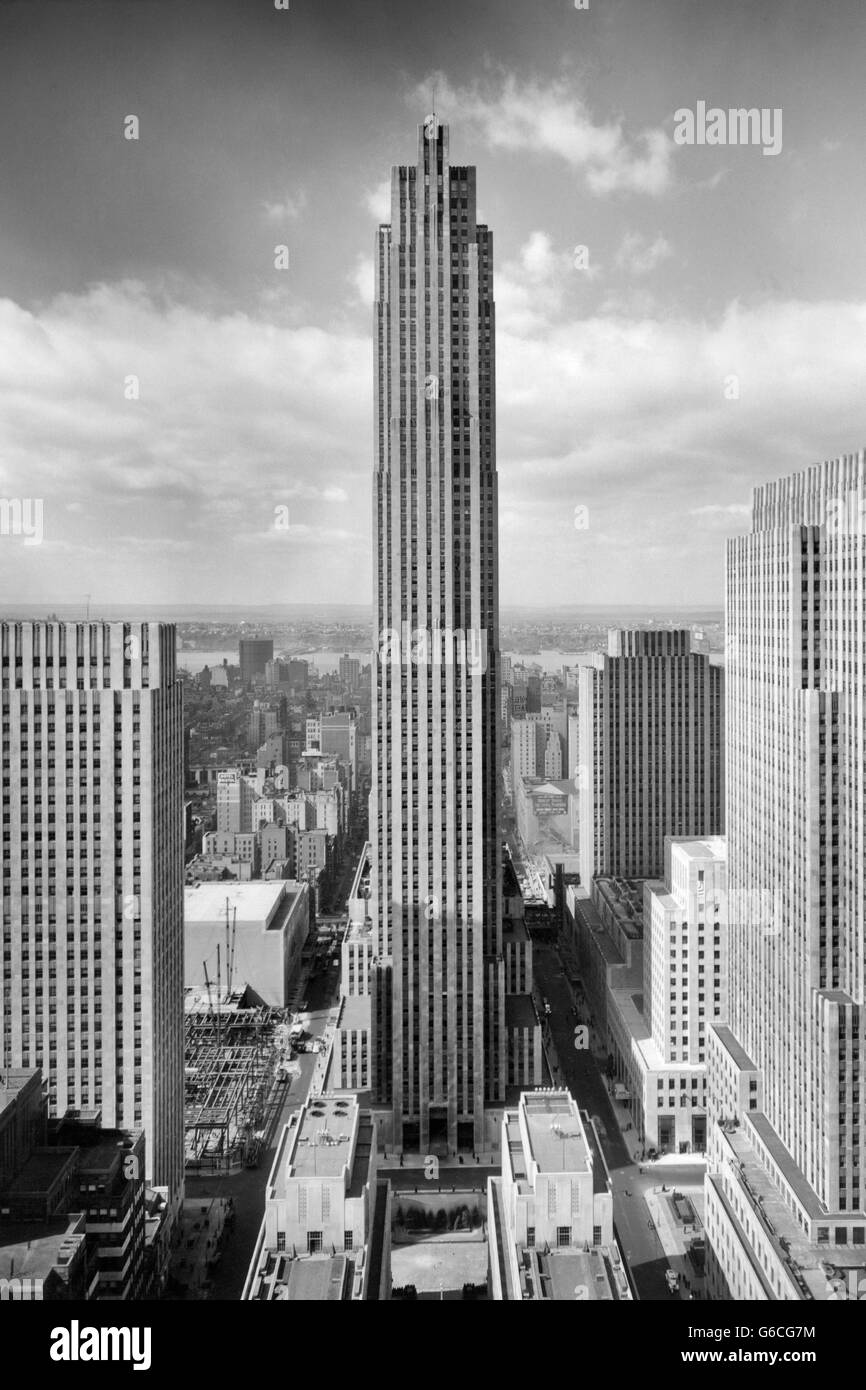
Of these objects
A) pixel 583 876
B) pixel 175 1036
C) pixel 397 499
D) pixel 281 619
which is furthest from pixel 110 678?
pixel 583 876

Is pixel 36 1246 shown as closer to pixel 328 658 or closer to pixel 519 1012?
pixel 328 658

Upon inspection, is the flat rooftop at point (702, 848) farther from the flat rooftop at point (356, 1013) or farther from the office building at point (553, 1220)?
the office building at point (553, 1220)

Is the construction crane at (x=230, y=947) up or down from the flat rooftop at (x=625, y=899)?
down

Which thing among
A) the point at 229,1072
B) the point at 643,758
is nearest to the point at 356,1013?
the point at 229,1072

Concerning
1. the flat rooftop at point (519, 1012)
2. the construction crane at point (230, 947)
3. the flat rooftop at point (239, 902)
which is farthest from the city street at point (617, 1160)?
the construction crane at point (230, 947)

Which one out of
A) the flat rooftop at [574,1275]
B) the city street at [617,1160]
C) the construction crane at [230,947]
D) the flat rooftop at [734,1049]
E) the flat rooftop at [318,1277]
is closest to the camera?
the flat rooftop at [318,1277]

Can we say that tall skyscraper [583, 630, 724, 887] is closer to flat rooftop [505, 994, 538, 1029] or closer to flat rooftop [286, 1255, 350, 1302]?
flat rooftop [505, 994, 538, 1029]

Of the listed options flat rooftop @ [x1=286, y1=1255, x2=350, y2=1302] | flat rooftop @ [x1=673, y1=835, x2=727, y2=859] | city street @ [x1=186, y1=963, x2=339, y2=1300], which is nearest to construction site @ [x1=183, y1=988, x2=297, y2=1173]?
city street @ [x1=186, y1=963, x2=339, y2=1300]
